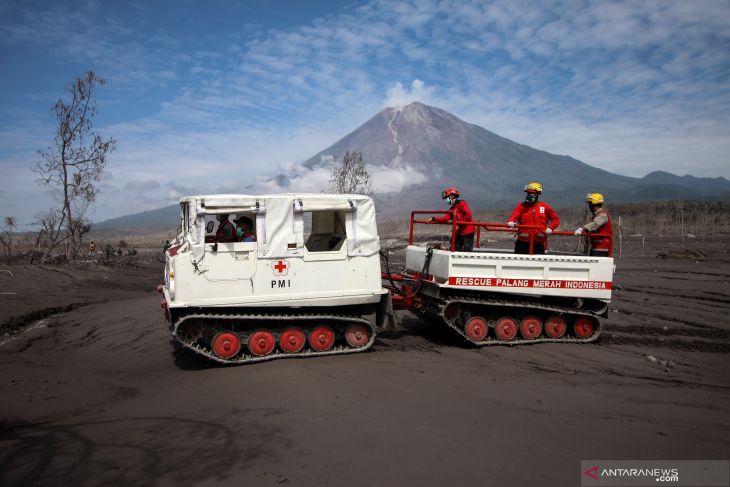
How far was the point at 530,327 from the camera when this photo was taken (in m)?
9.17

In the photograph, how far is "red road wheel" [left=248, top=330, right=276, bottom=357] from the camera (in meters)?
7.91

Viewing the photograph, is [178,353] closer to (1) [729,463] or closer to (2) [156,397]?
(2) [156,397]

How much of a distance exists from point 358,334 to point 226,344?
7.58ft

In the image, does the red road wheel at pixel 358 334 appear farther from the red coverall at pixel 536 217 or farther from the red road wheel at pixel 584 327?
the red road wheel at pixel 584 327

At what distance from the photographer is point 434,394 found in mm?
6281

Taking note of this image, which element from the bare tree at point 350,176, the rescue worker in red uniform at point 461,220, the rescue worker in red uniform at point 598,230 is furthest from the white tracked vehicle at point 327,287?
the bare tree at point 350,176

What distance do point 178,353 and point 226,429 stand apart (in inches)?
171

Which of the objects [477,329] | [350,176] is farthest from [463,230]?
[350,176]

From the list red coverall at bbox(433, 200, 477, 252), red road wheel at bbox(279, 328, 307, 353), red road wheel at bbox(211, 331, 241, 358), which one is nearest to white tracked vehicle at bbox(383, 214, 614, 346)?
red coverall at bbox(433, 200, 477, 252)

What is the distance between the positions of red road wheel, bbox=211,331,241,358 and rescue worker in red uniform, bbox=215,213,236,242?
159 centimetres

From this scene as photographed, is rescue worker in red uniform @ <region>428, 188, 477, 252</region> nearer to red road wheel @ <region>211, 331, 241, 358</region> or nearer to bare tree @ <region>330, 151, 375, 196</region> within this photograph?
red road wheel @ <region>211, 331, 241, 358</region>

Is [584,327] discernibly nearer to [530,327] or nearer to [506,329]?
[530,327]

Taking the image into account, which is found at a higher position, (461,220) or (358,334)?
(461,220)

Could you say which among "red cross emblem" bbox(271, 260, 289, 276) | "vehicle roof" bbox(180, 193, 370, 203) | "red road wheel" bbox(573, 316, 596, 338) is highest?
"vehicle roof" bbox(180, 193, 370, 203)
